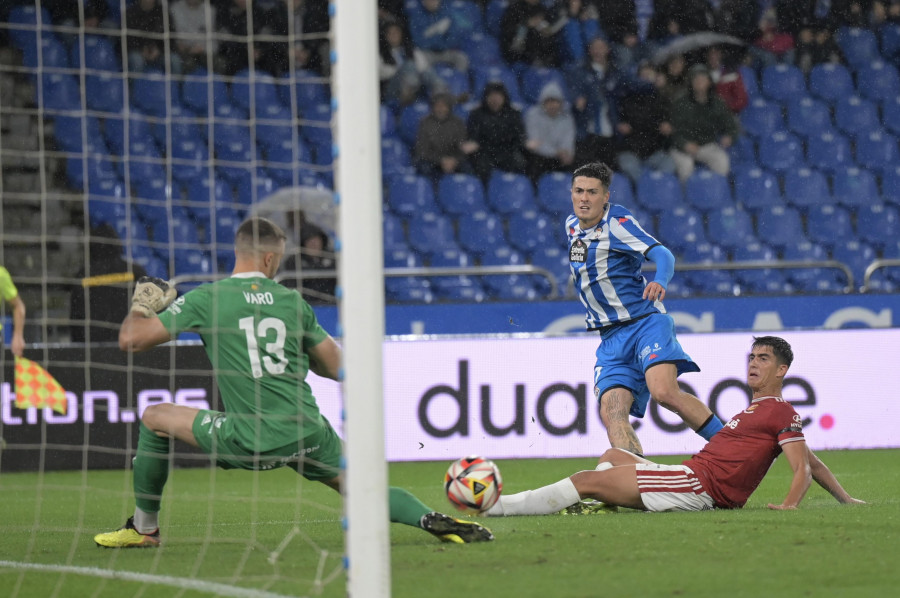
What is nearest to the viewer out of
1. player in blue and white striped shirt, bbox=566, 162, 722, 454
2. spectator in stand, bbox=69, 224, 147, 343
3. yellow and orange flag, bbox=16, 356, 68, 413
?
player in blue and white striped shirt, bbox=566, 162, 722, 454

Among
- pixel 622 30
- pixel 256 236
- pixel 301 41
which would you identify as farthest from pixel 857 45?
pixel 256 236

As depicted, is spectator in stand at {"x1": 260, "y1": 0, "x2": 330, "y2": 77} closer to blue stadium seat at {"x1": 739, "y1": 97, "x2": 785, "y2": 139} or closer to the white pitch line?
blue stadium seat at {"x1": 739, "y1": 97, "x2": 785, "y2": 139}

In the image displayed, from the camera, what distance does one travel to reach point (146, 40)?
13.0 meters

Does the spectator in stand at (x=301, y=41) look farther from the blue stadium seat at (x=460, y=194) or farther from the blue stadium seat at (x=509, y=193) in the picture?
the blue stadium seat at (x=509, y=193)

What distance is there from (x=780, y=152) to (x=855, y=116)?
3.31 ft

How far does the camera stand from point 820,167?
13.6 meters

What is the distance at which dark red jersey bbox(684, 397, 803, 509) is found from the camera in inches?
239

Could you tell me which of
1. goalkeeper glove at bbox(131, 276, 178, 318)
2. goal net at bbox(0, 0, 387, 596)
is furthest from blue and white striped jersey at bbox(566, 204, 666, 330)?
goalkeeper glove at bbox(131, 276, 178, 318)

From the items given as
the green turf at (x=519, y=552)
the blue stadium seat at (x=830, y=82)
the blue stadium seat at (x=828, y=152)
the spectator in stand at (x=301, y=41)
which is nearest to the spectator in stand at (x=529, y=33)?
the spectator in stand at (x=301, y=41)

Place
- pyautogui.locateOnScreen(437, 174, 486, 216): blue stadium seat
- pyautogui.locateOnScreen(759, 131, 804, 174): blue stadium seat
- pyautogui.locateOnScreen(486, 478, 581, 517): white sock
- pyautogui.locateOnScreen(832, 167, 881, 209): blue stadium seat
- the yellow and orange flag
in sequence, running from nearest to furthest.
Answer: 1. pyautogui.locateOnScreen(486, 478, 581, 517): white sock
2. the yellow and orange flag
3. pyautogui.locateOnScreen(437, 174, 486, 216): blue stadium seat
4. pyautogui.locateOnScreen(832, 167, 881, 209): blue stadium seat
5. pyautogui.locateOnScreen(759, 131, 804, 174): blue stadium seat

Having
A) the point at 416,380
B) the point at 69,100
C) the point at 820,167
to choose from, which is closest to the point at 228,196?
the point at 69,100

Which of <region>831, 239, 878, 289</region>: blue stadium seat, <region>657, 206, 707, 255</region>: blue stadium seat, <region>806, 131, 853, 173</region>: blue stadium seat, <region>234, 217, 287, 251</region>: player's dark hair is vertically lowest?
<region>831, 239, 878, 289</region>: blue stadium seat

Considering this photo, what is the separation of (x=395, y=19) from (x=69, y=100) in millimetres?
3571

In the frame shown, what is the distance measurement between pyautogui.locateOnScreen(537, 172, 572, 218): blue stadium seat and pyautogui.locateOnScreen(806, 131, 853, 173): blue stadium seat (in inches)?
86.9
